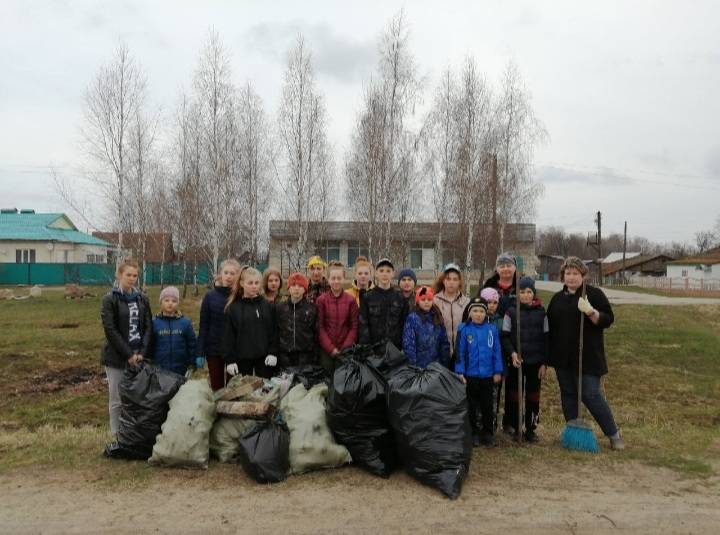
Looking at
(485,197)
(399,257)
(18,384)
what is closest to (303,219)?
(399,257)

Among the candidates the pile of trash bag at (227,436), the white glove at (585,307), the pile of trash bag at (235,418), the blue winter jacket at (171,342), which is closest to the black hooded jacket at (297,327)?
the pile of trash bag at (235,418)

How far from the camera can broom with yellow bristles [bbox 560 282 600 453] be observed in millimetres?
4387

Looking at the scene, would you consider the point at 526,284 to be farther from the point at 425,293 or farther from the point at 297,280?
the point at 297,280

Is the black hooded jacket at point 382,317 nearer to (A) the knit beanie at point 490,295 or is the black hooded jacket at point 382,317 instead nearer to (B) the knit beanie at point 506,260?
(A) the knit beanie at point 490,295

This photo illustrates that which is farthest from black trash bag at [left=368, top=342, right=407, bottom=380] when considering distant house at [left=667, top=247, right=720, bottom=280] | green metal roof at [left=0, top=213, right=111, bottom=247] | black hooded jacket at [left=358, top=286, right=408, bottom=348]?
distant house at [left=667, top=247, right=720, bottom=280]

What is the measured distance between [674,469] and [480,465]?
4.61ft

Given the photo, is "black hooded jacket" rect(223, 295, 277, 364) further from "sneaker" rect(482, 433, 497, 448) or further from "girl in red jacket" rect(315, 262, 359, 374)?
"sneaker" rect(482, 433, 497, 448)

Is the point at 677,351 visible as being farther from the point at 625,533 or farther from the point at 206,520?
the point at 206,520

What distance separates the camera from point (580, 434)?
4.42m

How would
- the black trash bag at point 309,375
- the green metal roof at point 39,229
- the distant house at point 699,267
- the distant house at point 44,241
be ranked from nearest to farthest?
the black trash bag at point 309,375 → the distant house at point 44,241 → the green metal roof at point 39,229 → the distant house at point 699,267

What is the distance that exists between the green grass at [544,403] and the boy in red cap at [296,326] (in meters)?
1.24

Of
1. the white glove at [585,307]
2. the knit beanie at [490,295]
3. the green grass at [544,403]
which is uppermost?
the knit beanie at [490,295]

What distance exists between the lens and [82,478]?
381 centimetres

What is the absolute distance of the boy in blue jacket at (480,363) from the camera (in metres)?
4.41
